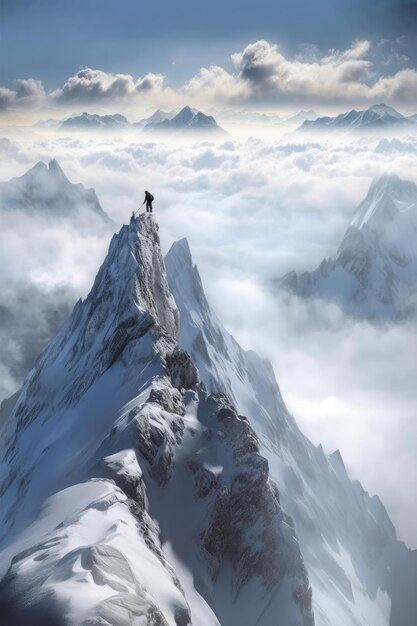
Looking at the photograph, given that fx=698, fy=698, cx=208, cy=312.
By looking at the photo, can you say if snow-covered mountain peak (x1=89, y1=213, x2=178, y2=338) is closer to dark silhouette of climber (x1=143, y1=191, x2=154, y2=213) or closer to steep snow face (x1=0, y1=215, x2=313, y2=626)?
steep snow face (x1=0, y1=215, x2=313, y2=626)

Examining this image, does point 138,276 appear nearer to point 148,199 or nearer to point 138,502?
point 148,199

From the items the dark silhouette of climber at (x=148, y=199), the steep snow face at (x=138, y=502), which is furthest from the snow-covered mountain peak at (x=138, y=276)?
the dark silhouette of climber at (x=148, y=199)

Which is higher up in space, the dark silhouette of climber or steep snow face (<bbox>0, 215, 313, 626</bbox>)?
the dark silhouette of climber

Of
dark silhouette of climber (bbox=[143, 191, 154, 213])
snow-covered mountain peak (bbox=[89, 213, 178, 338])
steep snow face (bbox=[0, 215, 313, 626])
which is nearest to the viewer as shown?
steep snow face (bbox=[0, 215, 313, 626])

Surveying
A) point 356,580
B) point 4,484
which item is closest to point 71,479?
point 4,484

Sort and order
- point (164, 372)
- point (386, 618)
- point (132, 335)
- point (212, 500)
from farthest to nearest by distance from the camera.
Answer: point (386, 618), point (132, 335), point (164, 372), point (212, 500)

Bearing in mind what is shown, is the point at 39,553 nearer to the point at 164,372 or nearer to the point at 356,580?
the point at 164,372

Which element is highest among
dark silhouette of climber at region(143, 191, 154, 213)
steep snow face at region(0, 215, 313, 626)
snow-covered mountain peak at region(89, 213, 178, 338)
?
dark silhouette of climber at region(143, 191, 154, 213)

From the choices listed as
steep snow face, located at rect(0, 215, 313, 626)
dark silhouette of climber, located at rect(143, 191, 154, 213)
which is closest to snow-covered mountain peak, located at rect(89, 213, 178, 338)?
steep snow face, located at rect(0, 215, 313, 626)

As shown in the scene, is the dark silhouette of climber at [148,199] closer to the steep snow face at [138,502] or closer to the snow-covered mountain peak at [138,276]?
the snow-covered mountain peak at [138,276]
